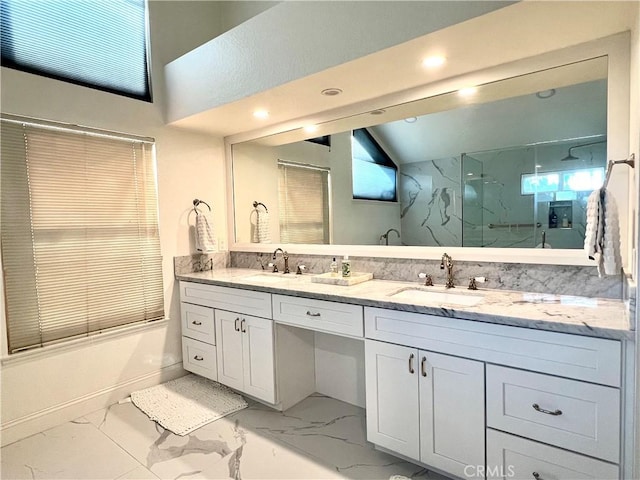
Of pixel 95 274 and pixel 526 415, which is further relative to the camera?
pixel 95 274

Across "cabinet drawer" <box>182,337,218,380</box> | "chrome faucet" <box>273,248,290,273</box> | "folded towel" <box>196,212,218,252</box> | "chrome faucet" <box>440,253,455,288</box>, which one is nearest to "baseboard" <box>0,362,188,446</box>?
"cabinet drawer" <box>182,337,218,380</box>

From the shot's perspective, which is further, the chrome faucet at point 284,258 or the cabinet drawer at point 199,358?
the chrome faucet at point 284,258

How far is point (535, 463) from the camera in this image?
1.44 metres

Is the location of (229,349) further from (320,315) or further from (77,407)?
(77,407)

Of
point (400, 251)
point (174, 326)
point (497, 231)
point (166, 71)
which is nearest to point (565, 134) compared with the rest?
point (497, 231)

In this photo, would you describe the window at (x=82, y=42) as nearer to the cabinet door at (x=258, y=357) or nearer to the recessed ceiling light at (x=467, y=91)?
the cabinet door at (x=258, y=357)

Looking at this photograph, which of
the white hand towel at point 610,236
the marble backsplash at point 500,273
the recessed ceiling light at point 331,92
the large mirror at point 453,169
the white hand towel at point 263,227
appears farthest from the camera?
the white hand towel at point 263,227

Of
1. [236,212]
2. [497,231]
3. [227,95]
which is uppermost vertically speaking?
[227,95]

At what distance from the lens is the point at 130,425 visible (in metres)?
2.36

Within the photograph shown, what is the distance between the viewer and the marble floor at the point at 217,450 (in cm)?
188

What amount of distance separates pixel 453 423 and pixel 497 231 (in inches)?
42.3

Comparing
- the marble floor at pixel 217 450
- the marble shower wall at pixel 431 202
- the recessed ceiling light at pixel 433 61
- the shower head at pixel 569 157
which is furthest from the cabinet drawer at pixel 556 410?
the recessed ceiling light at pixel 433 61

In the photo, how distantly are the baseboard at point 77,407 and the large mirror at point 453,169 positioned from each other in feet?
4.67

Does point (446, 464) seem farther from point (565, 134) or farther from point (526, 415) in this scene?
point (565, 134)
